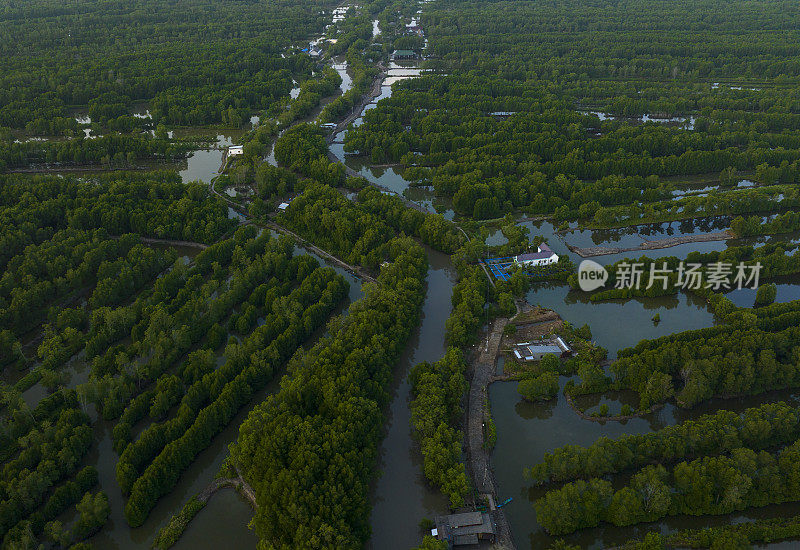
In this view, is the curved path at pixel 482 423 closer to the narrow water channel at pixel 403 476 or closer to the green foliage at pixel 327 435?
the narrow water channel at pixel 403 476

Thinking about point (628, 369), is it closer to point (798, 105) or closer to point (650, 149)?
point (650, 149)

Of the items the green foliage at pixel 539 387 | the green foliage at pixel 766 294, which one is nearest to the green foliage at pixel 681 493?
the green foliage at pixel 539 387

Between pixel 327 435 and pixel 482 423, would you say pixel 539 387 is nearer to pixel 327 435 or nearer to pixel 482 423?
pixel 482 423

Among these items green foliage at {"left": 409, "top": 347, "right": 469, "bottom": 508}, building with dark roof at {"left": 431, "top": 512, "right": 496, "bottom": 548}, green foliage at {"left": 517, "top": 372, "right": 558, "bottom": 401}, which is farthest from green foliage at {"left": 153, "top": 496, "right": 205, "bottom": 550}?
green foliage at {"left": 517, "top": 372, "right": 558, "bottom": 401}

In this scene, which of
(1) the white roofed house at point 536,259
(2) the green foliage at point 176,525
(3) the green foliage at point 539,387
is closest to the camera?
(2) the green foliage at point 176,525

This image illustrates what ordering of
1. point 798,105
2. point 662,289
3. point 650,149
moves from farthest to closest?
point 798,105 < point 650,149 < point 662,289

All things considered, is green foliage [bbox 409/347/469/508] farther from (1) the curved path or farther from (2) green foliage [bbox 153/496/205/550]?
(2) green foliage [bbox 153/496/205/550]

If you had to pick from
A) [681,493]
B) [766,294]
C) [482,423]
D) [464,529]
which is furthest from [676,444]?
[766,294]

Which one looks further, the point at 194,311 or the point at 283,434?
the point at 194,311

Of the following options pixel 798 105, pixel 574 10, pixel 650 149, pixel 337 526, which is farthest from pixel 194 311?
pixel 574 10

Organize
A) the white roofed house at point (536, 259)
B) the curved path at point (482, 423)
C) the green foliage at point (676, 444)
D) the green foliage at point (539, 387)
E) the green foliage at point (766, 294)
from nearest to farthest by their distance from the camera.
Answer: the curved path at point (482, 423)
the green foliage at point (676, 444)
the green foliage at point (539, 387)
the green foliage at point (766, 294)
the white roofed house at point (536, 259)

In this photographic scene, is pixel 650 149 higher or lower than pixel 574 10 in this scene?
lower
